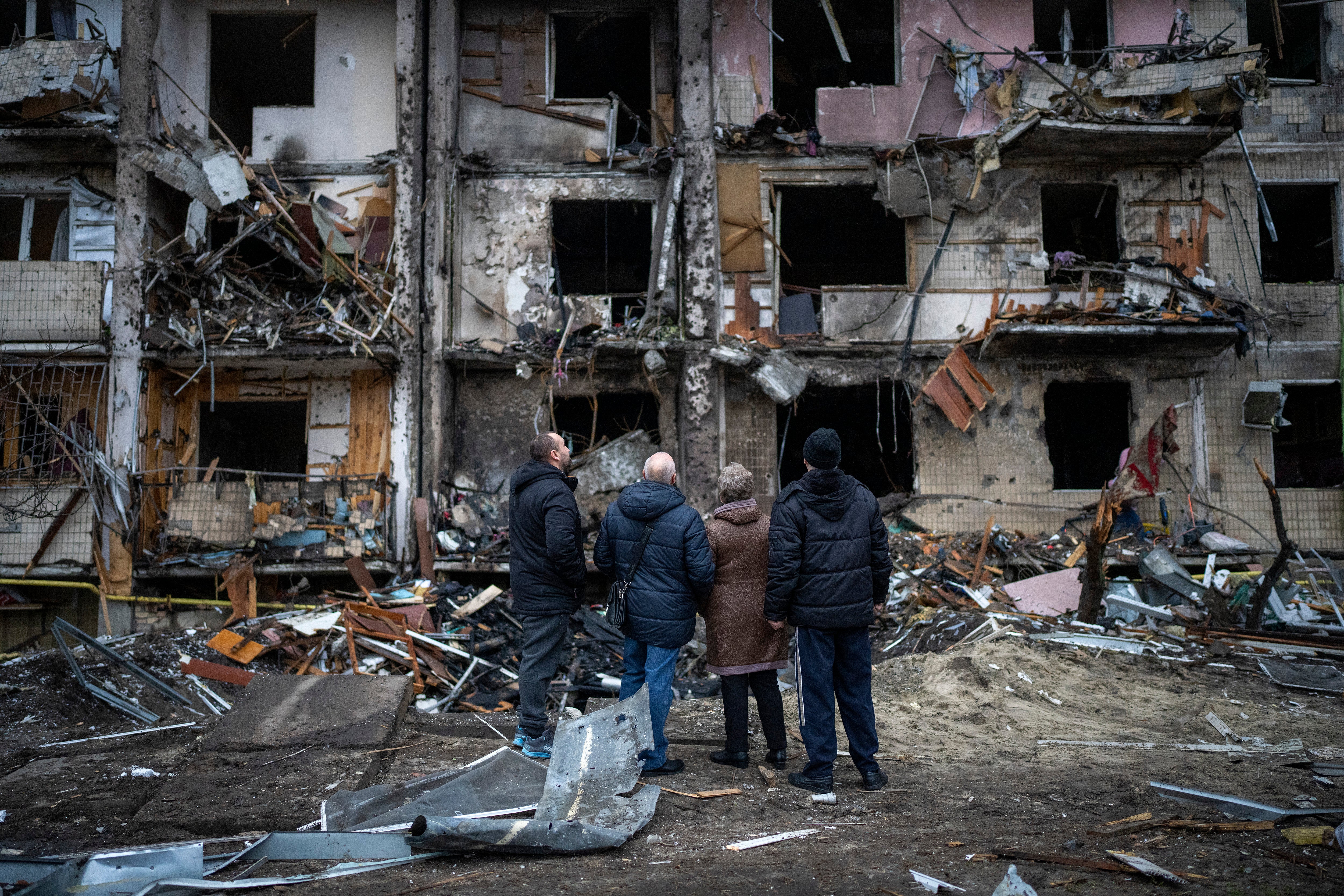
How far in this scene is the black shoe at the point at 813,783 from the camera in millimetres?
4582

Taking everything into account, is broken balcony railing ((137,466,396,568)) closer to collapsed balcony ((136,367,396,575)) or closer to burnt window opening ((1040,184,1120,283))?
collapsed balcony ((136,367,396,575))

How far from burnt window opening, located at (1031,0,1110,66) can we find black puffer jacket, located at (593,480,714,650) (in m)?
12.3

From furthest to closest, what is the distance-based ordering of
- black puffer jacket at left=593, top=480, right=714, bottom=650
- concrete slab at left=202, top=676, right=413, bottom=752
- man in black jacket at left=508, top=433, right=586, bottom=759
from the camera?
concrete slab at left=202, top=676, right=413, bottom=752 → man in black jacket at left=508, top=433, right=586, bottom=759 → black puffer jacket at left=593, top=480, right=714, bottom=650

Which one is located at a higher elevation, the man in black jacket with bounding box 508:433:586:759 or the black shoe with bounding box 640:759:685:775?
the man in black jacket with bounding box 508:433:586:759

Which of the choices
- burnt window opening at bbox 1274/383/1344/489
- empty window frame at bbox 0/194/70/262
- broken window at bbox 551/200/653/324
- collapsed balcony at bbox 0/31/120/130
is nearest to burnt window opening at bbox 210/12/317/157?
collapsed balcony at bbox 0/31/120/130

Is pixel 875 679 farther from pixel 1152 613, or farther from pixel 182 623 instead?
pixel 182 623

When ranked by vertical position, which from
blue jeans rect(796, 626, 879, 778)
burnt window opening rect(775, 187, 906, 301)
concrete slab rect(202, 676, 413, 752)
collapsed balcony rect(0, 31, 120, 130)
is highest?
collapsed balcony rect(0, 31, 120, 130)

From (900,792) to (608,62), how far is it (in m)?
Answer: 13.8

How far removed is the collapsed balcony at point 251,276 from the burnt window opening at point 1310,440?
48.2 ft

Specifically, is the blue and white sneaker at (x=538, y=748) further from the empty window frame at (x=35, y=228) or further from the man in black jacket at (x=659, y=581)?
the empty window frame at (x=35, y=228)

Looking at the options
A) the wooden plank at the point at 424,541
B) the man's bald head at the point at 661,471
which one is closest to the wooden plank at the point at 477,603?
the wooden plank at the point at 424,541

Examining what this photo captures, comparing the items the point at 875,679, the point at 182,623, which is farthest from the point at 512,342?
the point at 875,679

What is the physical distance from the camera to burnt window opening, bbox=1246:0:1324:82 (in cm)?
1356

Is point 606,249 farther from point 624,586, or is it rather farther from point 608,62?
point 624,586
